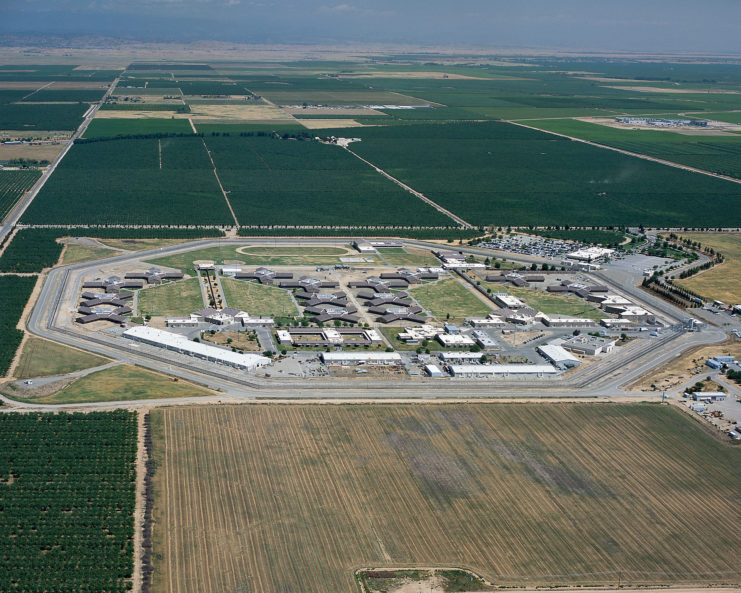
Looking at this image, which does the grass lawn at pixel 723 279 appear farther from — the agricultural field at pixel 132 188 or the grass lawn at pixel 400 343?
the agricultural field at pixel 132 188

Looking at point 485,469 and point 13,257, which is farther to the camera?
point 13,257

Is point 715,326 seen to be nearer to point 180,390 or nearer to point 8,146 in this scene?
point 180,390

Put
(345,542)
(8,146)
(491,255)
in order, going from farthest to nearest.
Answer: (8,146)
(491,255)
(345,542)

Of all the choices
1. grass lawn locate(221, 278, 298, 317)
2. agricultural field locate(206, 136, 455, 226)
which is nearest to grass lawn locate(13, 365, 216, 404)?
grass lawn locate(221, 278, 298, 317)

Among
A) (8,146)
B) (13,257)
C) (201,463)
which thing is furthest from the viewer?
(8,146)

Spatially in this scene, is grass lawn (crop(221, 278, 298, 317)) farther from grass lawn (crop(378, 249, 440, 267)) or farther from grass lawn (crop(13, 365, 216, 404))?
grass lawn (crop(378, 249, 440, 267))

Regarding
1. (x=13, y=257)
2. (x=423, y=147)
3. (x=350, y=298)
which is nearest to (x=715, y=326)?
(x=350, y=298)

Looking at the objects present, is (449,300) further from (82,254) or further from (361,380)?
(82,254)
